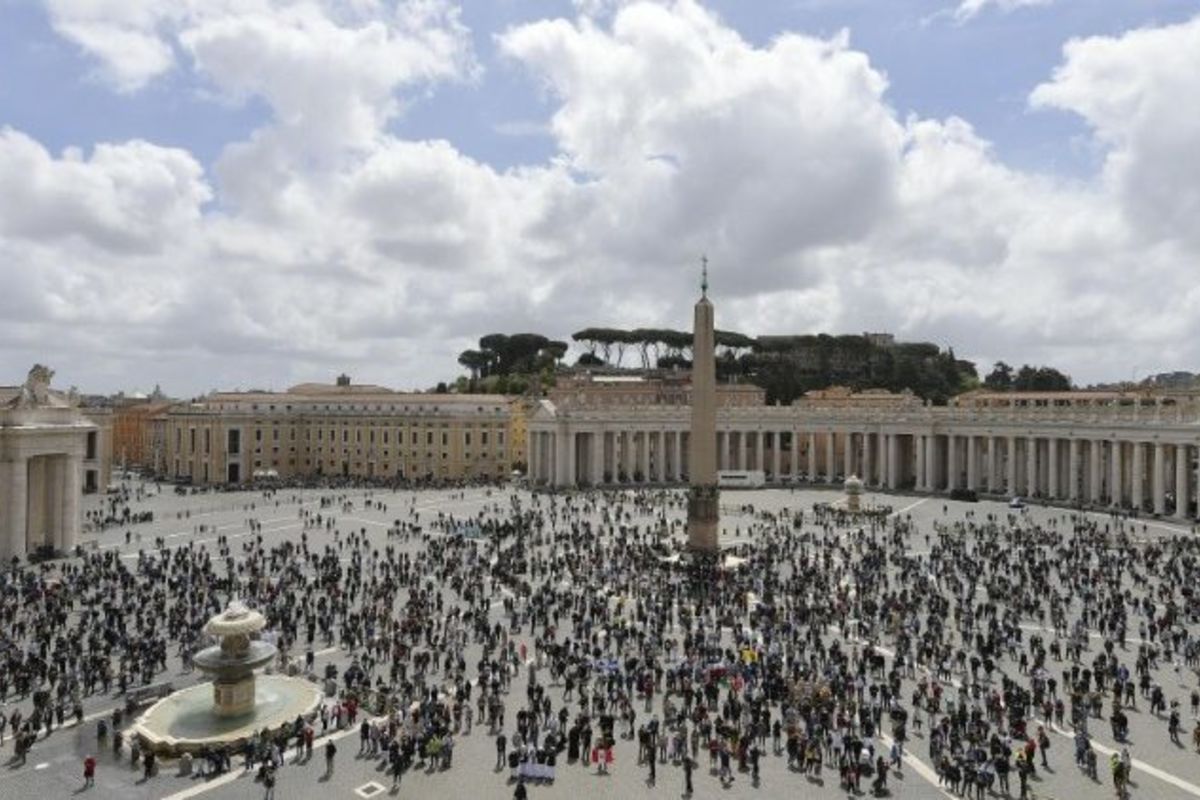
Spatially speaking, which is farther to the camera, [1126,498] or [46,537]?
[1126,498]

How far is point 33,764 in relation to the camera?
1591cm

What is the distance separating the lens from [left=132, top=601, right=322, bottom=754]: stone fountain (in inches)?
677

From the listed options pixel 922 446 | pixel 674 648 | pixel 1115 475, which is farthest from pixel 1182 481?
pixel 674 648

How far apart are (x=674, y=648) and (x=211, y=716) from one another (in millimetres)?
10435

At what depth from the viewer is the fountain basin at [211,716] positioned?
16797 millimetres

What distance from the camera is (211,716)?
18172 mm

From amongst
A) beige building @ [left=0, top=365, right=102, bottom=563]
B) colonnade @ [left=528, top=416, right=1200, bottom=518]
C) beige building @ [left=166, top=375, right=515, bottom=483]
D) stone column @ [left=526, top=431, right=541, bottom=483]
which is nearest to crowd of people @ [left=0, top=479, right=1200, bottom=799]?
beige building @ [left=0, top=365, right=102, bottom=563]

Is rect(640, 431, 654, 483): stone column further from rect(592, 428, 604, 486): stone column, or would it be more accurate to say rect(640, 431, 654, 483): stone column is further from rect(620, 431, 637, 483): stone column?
rect(592, 428, 604, 486): stone column

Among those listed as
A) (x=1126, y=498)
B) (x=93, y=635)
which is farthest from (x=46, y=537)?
(x=1126, y=498)

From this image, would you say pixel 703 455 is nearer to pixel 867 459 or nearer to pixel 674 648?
pixel 674 648

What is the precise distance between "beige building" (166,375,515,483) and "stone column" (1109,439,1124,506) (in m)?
45.6

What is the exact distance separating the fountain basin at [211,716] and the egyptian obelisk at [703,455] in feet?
58.5

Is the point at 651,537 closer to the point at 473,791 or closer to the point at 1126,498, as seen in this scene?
the point at 473,791

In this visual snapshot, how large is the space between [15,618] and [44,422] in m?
14.1
